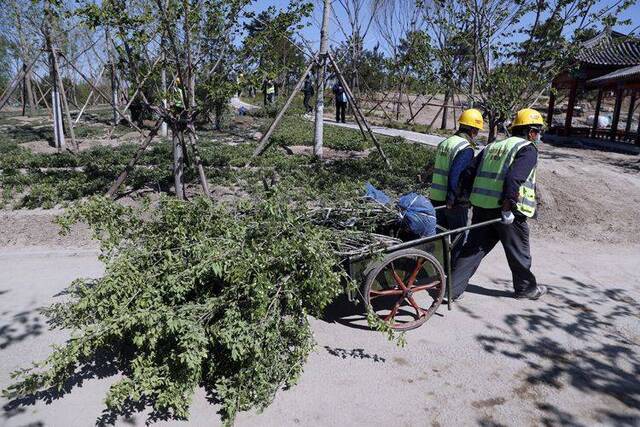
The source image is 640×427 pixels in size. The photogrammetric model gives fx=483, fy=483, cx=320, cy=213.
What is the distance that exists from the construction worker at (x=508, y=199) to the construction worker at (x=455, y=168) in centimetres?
12

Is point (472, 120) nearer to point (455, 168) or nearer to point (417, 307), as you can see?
point (455, 168)

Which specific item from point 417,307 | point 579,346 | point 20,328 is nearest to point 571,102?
point 579,346

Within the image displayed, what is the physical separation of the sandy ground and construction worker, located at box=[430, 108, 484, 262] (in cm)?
81

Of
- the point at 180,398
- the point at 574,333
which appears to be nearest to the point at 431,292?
the point at 574,333

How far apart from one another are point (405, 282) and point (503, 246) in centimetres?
123

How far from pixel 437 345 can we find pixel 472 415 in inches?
33.5

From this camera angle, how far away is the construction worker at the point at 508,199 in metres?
4.34

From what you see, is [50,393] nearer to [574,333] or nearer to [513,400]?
[513,400]

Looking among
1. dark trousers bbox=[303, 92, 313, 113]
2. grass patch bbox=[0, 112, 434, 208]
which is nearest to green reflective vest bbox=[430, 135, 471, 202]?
grass patch bbox=[0, 112, 434, 208]

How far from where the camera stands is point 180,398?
9.67ft

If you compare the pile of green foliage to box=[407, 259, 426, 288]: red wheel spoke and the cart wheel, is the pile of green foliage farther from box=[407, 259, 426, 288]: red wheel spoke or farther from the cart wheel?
box=[407, 259, 426, 288]: red wheel spoke

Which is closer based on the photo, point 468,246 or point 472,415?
point 472,415

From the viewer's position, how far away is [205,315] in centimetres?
307

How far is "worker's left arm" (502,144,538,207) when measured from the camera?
4297mm
